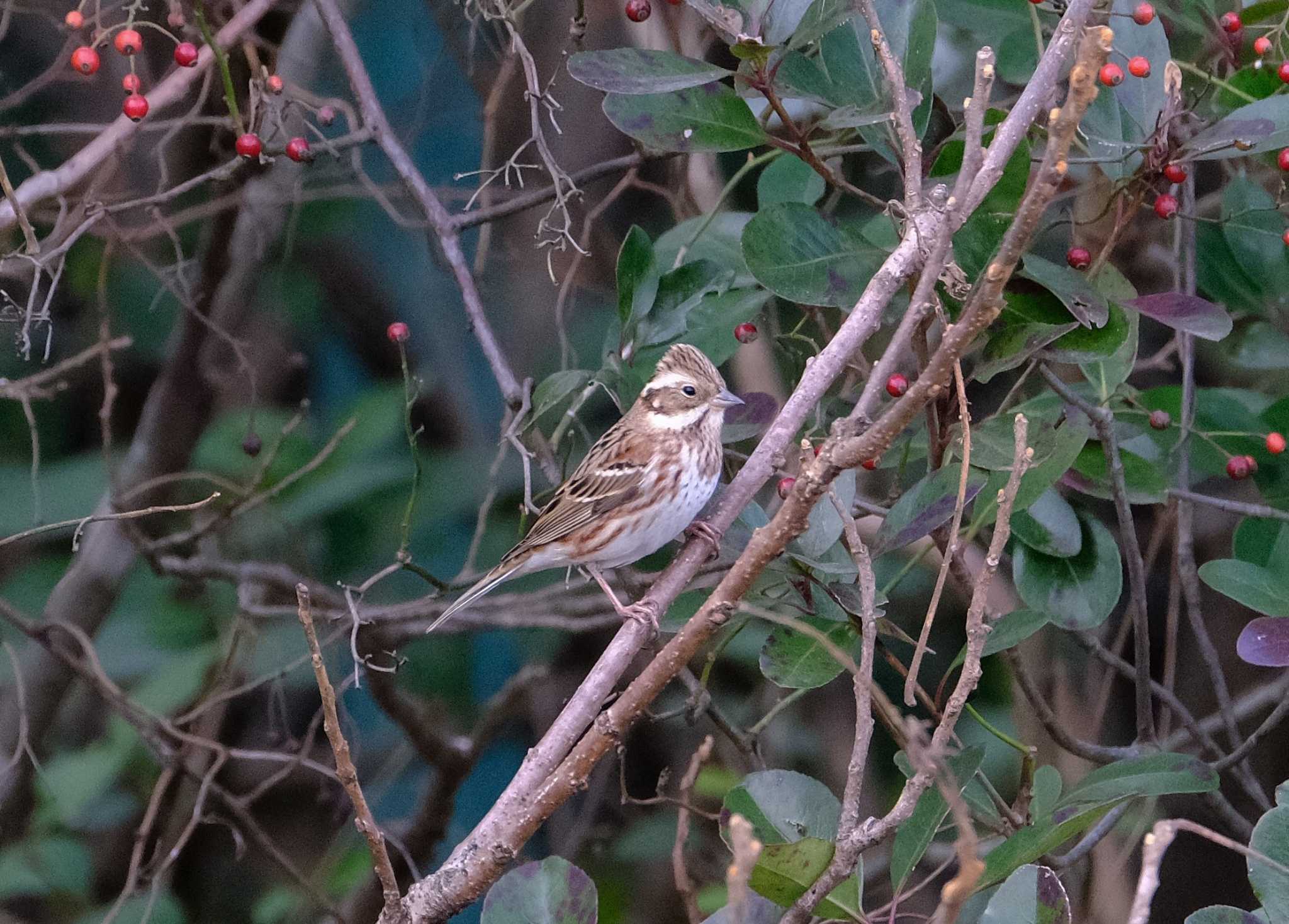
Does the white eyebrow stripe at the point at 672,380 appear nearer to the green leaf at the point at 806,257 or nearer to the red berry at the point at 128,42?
the green leaf at the point at 806,257

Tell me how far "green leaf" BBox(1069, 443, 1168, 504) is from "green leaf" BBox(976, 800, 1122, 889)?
64 centimetres

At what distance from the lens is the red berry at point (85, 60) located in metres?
2.35

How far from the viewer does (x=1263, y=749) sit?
299 centimetres

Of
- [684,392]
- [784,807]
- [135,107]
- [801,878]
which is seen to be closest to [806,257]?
[684,392]

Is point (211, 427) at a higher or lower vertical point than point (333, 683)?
higher

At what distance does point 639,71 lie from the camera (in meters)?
1.83

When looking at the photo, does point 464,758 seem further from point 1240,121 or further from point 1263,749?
point 1240,121

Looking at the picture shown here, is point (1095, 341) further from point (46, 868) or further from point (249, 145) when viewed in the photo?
point (46, 868)

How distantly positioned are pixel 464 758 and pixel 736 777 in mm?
653

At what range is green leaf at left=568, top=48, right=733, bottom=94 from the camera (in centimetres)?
180

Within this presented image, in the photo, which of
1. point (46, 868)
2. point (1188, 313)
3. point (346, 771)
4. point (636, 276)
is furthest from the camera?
point (46, 868)

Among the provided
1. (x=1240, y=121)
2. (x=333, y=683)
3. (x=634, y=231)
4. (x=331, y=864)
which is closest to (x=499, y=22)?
(x=634, y=231)

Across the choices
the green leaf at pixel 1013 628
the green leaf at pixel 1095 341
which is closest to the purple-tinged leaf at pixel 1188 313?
Answer: the green leaf at pixel 1095 341

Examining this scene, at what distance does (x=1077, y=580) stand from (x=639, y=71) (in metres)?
1.09
